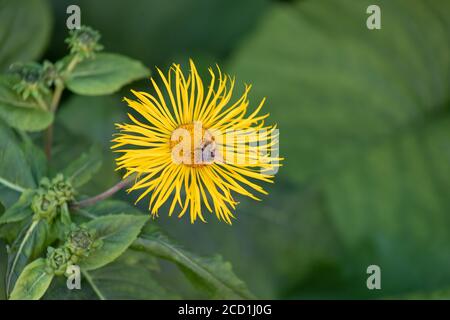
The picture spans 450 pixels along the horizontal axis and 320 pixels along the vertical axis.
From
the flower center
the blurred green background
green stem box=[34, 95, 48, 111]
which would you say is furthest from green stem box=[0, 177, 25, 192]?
the blurred green background

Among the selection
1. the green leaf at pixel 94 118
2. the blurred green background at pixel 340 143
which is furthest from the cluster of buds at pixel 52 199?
the blurred green background at pixel 340 143

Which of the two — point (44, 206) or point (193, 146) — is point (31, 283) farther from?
point (193, 146)

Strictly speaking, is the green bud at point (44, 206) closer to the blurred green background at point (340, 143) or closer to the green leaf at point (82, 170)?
the green leaf at point (82, 170)

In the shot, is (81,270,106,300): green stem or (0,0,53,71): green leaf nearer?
(81,270,106,300): green stem

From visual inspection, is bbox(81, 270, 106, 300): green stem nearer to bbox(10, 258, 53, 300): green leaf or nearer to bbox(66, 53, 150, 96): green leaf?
bbox(10, 258, 53, 300): green leaf

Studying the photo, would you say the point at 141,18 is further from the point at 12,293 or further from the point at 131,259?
the point at 12,293

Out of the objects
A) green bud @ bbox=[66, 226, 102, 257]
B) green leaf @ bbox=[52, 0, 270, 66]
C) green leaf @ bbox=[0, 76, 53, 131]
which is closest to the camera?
green bud @ bbox=[66, 226, 102, 257]
